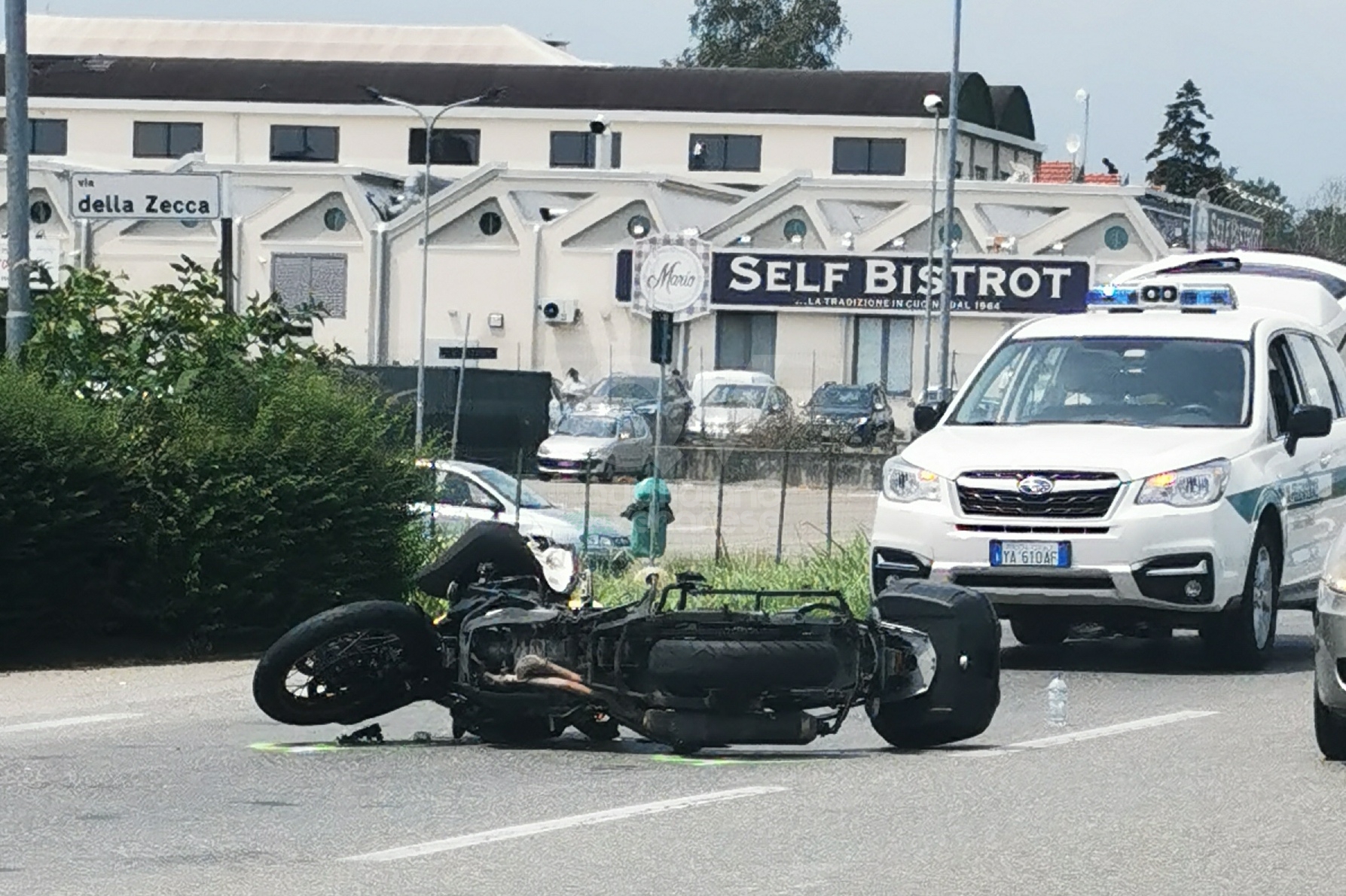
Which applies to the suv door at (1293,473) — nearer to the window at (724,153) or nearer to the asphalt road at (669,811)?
the asphalt road at (669,811)

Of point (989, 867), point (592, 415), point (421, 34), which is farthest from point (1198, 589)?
point (421, 34)

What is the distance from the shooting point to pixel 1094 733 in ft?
39.9

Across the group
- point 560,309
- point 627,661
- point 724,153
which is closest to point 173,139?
point 724,153

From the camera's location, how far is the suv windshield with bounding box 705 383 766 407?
5759 centimetres

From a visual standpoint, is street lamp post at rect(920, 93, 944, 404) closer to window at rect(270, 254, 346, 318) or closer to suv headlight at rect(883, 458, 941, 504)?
window at rect(270, 254, 346, 318)

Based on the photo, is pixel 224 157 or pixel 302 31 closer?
pixel 224 157

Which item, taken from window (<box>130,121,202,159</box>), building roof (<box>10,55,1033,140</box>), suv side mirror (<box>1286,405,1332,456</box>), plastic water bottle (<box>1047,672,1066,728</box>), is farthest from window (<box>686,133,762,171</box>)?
plastic water bottle (<box>1047,672,1066,728</box>)

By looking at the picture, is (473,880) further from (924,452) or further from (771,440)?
(771,440)

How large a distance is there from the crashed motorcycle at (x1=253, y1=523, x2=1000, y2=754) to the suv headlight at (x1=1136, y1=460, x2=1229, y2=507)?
3.33 m

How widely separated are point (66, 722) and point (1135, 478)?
5754 millimetres

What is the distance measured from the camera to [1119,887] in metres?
8.02

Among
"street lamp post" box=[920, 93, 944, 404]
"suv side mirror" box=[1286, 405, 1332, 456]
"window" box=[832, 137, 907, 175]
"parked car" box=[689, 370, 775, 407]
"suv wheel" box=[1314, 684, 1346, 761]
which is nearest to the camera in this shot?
"suv wheel" box=[1314, 684, 1346, 761]

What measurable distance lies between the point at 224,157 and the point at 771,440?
4424cm

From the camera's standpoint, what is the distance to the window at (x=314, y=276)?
233 ft
